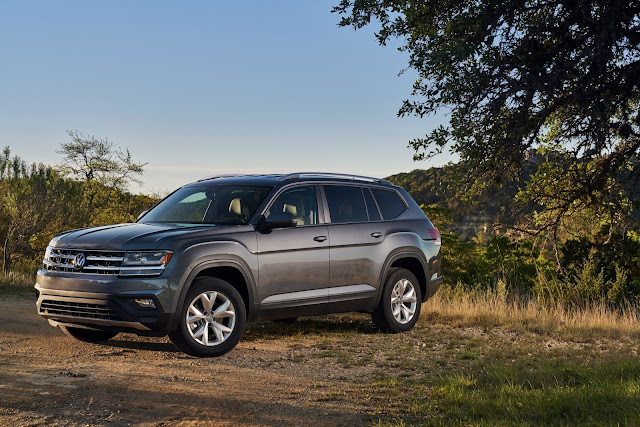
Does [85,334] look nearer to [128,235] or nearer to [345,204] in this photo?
[128,235]

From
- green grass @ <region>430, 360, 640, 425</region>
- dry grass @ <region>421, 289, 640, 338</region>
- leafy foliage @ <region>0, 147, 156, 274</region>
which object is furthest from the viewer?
leafy foliage @ <region>0, 147, 156, 274</region>

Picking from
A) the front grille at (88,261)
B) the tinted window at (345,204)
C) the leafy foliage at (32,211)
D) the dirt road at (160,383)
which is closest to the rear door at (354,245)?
the tinted window at (345,204)

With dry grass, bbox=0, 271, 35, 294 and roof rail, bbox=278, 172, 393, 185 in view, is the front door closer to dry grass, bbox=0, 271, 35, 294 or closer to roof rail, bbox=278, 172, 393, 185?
roof rail, bbox=278, 172, 393, 185

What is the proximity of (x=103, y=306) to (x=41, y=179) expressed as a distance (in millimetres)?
17287

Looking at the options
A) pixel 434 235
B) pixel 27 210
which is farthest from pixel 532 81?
pixel 27 210

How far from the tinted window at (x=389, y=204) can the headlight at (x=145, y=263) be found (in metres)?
3.46

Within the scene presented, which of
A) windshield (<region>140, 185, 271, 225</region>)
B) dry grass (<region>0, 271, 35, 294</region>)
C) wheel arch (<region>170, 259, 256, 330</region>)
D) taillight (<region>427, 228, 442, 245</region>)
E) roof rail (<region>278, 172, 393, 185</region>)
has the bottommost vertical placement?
dry grass (<region>0, 271, 35, 294</region>)

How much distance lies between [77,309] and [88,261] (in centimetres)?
51

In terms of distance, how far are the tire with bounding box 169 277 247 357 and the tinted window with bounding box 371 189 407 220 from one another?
2.84 m

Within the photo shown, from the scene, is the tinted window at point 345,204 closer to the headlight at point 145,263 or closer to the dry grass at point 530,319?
the headlight at point 145,263

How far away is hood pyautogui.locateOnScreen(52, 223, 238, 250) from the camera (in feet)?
23.9

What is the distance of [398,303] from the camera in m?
9.69

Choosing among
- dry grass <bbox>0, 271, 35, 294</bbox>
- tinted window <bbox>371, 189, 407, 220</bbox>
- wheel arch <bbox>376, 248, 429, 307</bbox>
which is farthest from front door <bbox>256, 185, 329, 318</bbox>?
dry grass <bbox>0, 271, 35, 294</bbox>

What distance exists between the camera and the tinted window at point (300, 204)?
8.49 m
